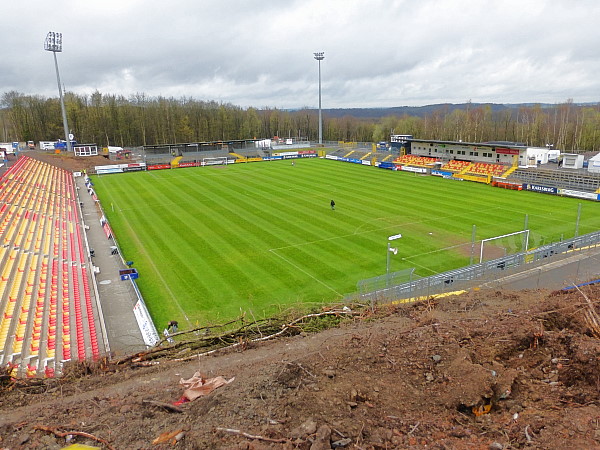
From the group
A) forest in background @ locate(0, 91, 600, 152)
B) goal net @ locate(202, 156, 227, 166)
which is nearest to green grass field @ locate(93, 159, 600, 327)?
goal net @ locate(202, 156, 227, 166)

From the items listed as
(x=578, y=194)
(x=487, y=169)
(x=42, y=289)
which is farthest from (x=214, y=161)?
(x=42, y=289)

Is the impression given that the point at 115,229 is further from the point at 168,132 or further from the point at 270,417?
the point at 168,132

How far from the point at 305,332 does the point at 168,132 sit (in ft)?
370

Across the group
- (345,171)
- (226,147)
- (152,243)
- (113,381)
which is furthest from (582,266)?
(226,147)

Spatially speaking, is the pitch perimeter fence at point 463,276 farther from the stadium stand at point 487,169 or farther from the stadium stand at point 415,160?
the stadium stand at point 415,160

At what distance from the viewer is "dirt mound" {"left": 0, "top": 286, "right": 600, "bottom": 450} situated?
5555mm

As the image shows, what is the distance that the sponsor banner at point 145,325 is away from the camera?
1659cm

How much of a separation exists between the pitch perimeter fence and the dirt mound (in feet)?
29.1

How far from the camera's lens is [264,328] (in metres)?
11.8

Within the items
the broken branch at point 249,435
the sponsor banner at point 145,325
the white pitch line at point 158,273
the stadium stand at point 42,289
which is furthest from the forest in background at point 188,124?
the broken branch at point 249,435

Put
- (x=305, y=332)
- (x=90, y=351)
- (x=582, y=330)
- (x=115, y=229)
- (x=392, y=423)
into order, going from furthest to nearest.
Result: (x=115, y=229) → (x=90, y=351) → (x=305, y=332) → (x=582, y=330) → (x=392, y=423)

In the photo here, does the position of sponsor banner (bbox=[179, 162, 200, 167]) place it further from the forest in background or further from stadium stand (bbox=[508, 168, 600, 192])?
stadium stand (bbox=[508, 168, 600, 192])

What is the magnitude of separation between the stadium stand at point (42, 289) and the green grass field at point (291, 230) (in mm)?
3343

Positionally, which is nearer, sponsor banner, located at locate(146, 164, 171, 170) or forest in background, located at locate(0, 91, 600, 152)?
sponsor banner, located at locate(146, 164, 171, 170)
